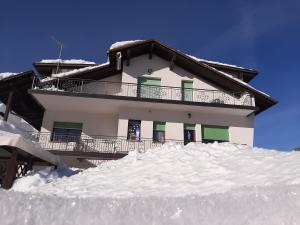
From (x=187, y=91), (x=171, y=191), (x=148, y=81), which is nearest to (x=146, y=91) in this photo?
(x=148, y=81)

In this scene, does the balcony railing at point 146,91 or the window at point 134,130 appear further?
the balcony railing at point 146,91

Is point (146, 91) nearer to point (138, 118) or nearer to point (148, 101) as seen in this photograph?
point (148, 101)

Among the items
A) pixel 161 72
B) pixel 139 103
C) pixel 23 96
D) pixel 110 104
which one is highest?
pixel 161 72

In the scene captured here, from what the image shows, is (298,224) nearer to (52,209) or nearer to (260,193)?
(260,193)

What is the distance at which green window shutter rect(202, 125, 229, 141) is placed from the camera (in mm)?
18281

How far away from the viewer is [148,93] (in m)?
18.9

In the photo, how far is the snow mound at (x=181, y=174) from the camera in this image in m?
6.80

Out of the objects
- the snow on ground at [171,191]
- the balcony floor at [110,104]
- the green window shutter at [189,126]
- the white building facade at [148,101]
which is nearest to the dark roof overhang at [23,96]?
the white building facade at [148,101]

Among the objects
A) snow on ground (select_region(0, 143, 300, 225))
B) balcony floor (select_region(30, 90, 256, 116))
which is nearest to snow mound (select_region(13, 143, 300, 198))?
snow on ground (select_region(0, 143, 300, 225))

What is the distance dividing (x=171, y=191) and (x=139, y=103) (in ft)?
35.0

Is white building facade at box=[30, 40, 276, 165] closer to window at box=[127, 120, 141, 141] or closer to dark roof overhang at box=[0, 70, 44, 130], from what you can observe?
window at box=[127, 120, 141, 141]

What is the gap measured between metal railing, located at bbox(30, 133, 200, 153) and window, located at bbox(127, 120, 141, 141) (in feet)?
1.07

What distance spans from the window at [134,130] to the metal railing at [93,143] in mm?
326

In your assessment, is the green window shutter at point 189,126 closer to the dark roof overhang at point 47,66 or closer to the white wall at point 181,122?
the white wall at point 181,122
